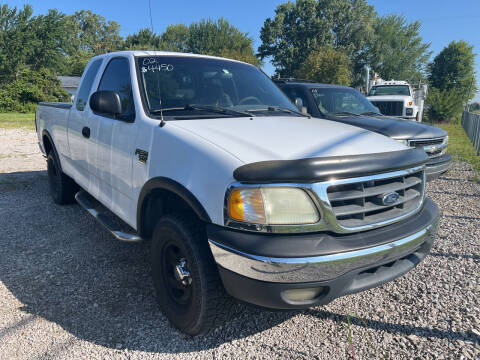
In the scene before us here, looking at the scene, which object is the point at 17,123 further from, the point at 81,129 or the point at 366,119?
the point at 366,119

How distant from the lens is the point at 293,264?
1817 mm

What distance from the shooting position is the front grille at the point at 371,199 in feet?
6.57

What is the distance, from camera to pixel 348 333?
2492 millimetres

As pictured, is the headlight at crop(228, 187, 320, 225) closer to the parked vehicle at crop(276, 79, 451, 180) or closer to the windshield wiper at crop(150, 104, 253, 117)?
the windshield wiper at crop(150, 104, 253, 117)

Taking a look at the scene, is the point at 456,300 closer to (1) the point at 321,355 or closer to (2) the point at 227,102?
(1) the point at 321,355

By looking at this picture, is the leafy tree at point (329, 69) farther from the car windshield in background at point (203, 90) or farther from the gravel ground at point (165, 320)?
the car windshield in background at point (203, 90)

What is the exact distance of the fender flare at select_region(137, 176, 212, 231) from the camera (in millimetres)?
2045

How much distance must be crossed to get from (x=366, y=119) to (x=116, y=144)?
177 inches

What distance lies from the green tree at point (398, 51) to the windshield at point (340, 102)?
49356 mm

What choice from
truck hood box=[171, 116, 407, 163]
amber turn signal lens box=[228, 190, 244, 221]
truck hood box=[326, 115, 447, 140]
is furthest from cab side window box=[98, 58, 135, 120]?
truck hood box=[326, 115, 447, 140]

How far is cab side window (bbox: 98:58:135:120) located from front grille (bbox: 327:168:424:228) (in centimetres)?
173

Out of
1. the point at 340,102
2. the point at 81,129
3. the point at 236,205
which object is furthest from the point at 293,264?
the point at 340,102

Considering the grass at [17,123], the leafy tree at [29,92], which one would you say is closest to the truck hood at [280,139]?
the grass at [17,123]

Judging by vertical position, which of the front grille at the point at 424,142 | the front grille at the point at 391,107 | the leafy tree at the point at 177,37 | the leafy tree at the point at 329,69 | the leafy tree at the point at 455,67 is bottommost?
the front grille at the point at 424,142
